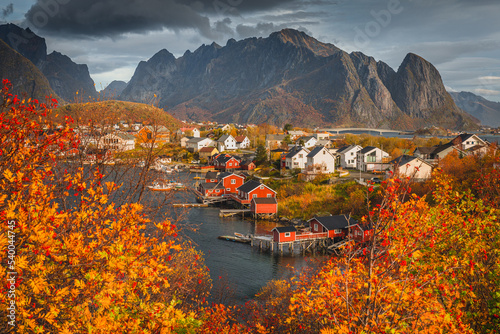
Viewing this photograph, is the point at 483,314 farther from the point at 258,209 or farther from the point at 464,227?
the point at 258,209

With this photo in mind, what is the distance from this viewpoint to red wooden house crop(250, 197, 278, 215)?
41.3 m

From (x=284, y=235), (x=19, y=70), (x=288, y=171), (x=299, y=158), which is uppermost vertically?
(x=19, y=70)

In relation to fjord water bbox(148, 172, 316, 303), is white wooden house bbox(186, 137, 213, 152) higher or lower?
higher

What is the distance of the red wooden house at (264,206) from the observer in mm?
41281

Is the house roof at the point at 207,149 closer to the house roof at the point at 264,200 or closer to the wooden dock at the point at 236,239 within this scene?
the house roof at the point at 264,200

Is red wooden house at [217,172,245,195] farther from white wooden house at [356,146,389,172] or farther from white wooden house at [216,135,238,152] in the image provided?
white wooden house at [216,135,238,152]

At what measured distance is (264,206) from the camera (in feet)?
136

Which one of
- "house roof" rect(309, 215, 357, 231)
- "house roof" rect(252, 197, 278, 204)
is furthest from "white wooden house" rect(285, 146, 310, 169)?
"house roof" rect(309, 215, 357, 231)

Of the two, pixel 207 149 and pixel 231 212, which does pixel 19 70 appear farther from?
pixel 231 212

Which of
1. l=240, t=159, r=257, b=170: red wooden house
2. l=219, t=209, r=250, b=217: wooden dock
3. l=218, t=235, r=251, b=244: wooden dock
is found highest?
l=240, t=159, r=257, b=170: red wooden house

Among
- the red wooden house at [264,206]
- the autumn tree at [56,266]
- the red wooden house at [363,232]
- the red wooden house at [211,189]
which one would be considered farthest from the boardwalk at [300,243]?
the autumn tree at [56,266]

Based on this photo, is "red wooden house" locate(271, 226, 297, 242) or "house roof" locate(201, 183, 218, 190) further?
"house roof" locate(201, 183, 218, 190)

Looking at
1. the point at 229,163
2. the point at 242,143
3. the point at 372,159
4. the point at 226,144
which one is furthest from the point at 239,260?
the point at 242,143

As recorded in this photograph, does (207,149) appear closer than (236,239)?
No
